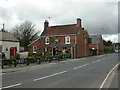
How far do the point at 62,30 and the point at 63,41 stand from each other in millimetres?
3496

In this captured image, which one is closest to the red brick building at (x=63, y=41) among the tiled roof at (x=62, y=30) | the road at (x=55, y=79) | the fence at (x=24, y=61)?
the tiled roof at (x=62, y=30)

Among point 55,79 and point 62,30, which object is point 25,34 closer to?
point 62,30

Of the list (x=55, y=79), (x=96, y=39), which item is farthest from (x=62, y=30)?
(x=55, y=79)

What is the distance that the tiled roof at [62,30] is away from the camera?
179ft

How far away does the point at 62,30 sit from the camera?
185 feet

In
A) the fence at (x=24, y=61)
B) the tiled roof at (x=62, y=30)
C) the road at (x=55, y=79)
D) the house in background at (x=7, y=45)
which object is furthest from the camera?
the tiled roof at (x=62, y=30)

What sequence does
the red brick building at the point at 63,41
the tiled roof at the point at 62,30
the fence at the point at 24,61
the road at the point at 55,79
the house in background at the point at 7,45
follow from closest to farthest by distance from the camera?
the road at the point at 55,79
the fence at the point at 24,61
the house in background at the point at 7,45
the red brick building at the point at 63,41
the tiled roof at the point at 62,30

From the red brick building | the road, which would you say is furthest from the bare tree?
the road

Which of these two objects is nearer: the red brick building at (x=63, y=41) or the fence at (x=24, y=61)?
the fence at (x=24, y=61)

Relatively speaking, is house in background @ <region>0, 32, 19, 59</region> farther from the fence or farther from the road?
the road

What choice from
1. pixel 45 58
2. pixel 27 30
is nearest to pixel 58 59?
pixel 45 58

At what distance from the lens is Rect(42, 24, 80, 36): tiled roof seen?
54.4 metres

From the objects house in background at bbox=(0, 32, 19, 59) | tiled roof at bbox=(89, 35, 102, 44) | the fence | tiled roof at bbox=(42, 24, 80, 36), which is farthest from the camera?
tiled roof at bbox=(89, 35, 102, 44)

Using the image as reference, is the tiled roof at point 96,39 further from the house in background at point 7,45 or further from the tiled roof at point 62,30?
the house in background at point 7,45
